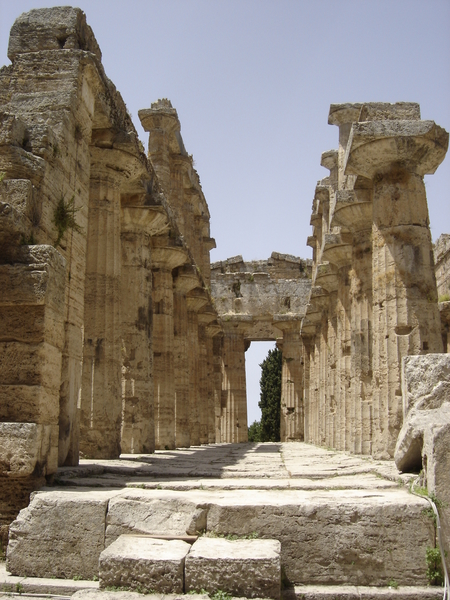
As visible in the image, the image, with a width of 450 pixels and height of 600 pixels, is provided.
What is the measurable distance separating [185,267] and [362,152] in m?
8.62

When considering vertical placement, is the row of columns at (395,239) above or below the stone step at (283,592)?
above

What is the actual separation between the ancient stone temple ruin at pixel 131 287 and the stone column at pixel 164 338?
0.04 metres

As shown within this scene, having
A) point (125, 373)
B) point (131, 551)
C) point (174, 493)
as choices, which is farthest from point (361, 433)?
point (131, 551)

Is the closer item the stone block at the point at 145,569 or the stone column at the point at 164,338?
the stone block at the point at 145,569

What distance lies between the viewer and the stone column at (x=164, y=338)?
1625 centimetres

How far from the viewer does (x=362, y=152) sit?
426 inches

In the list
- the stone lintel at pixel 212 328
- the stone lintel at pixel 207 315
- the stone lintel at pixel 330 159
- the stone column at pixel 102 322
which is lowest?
the stone column at pixel 102 322

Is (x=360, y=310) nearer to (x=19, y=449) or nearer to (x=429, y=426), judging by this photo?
(x=429, y=426)

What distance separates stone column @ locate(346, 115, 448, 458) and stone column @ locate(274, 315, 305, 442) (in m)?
18.4

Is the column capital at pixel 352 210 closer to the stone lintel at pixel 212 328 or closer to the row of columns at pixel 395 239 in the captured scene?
the row of columns at pixel 395 239

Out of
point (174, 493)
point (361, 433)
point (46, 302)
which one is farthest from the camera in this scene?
point (361, 433)

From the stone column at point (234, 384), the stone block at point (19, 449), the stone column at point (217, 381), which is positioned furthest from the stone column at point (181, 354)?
the stone block at point (19, 449)

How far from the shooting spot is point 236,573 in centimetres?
451

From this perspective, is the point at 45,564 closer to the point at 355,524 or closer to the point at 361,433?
the point at 355,524
